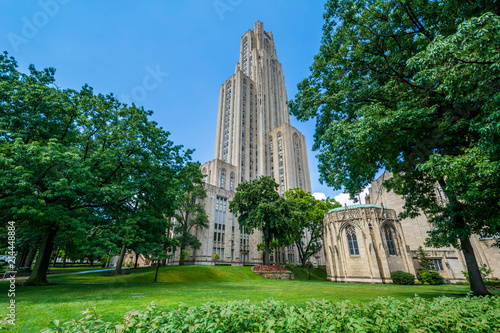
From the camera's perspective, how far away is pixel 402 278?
25.5 meters

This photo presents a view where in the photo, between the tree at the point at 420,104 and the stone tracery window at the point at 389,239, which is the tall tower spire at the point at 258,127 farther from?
the tree at the point at 420,104

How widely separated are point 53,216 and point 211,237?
3516 centimetres

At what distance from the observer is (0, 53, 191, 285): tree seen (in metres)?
11.1

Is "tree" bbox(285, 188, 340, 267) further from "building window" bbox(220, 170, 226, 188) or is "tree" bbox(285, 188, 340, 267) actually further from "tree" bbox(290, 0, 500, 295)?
"building window" bbox(220, 170, 226, 188)

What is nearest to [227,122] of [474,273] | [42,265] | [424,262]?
[424,262]

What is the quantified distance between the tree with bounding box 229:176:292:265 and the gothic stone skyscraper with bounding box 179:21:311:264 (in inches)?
519

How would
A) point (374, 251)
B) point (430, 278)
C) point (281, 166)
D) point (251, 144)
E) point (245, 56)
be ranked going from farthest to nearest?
point (245, 56), point (251, 144), point (281, 166), point (374, 251), point (430, 278)

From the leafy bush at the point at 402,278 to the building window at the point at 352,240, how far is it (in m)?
4.39

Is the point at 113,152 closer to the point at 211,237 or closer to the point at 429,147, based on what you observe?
the point at 429,147

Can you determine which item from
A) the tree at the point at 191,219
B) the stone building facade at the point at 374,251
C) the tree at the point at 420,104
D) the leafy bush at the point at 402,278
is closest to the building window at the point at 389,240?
the stone building facade at the point at 374,251

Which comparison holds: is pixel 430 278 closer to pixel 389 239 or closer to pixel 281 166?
pixel 389 239

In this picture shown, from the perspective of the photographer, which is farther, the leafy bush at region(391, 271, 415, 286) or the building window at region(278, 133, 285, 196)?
the building window at region(278, 133, 285, 196)

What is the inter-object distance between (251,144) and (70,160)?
78.2m

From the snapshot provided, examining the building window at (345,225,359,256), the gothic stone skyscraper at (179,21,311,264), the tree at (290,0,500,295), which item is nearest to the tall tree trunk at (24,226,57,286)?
the tree at (290,0,500,295)
